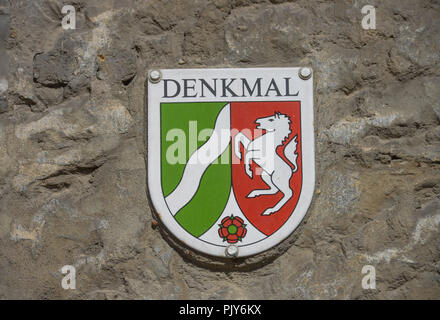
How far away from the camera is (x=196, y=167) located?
5.14 feet

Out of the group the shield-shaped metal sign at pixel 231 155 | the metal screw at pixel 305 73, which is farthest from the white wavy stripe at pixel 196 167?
the metal screw at pixel 305 73

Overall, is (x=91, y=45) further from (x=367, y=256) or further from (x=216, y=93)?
(x=367, y=256)

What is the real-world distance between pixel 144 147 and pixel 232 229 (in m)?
0.32

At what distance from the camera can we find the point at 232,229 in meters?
1.55

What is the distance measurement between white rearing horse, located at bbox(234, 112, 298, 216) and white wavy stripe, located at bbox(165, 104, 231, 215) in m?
0.04

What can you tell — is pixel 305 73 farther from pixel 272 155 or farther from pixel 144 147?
pixel 144 147

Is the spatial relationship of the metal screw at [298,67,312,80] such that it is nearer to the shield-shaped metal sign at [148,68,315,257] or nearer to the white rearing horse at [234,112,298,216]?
the shield-shaped metal sign at [148,68,315,257]

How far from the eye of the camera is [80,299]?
5.15 ft

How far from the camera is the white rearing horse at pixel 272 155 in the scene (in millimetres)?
1563

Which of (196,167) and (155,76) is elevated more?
(155,76)

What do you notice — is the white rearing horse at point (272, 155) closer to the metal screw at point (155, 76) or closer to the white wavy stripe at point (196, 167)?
the white wavy stripe at point (196, 167)

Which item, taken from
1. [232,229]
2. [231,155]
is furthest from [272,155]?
[232,229]

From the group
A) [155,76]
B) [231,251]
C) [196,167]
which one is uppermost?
[155,76]

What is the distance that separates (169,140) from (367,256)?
0.60 m
